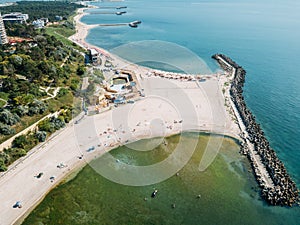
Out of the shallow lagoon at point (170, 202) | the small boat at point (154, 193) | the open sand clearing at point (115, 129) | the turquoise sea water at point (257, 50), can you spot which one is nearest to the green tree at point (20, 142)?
the open sand clearing at point (115, 129)

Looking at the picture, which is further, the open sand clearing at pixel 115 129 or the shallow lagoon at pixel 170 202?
the open sand clearing at pixel 115 129

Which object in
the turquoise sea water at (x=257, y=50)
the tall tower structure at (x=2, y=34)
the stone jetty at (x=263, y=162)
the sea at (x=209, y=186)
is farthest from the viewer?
the tall tower structure at (x=2, y=34)

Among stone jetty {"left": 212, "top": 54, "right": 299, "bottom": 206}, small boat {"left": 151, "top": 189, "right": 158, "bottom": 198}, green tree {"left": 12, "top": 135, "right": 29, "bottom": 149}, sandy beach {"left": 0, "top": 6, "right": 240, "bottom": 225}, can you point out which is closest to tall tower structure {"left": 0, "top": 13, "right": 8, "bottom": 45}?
sandy beach {"left": 0, "top": 6, "right": 240, "bottom": 225}

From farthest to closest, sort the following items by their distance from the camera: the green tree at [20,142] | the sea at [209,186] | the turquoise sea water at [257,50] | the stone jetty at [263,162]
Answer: the turquoise sea water at [257,50] → the green tree at [20,142] → the stone jetty at [263,162] → the sea at [209,186]

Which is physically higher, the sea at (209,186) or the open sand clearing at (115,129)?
the open sand clearing at (115,129)

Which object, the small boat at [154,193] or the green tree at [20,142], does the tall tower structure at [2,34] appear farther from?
the small boat at [154,193]

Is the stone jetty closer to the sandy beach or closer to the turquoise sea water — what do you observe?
the turquoise sea water
